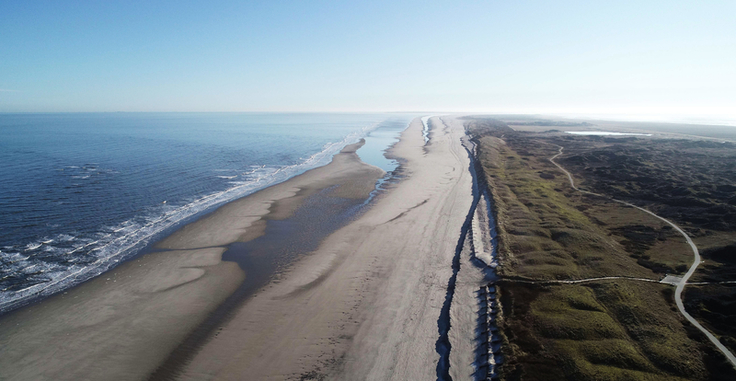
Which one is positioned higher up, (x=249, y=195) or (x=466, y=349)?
(x=249, y=195)

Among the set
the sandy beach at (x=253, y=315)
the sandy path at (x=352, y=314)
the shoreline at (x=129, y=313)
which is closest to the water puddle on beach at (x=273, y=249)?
the sandy beach at (x=253, y=315)

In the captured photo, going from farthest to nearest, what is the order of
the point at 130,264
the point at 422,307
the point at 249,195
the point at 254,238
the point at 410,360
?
the point at 249,195
the point at 254,238
the point at 130,264
the point at 422,307
the point at 410,360

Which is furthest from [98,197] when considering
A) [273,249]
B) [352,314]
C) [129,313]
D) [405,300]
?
[405,300]

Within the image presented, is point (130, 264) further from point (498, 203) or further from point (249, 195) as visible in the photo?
point (498, 203)

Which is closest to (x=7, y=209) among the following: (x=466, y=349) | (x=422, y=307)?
(x=422, y=307)

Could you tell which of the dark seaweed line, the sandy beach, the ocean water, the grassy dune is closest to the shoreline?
the sandy beach

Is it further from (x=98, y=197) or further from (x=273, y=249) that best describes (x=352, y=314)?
(x=98, y=197)
